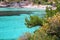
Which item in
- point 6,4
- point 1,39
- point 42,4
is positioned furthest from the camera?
point 6,4

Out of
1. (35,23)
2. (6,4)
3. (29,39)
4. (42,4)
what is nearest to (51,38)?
(29,39)

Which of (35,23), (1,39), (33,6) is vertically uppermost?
(35,23)

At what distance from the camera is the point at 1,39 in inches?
1163

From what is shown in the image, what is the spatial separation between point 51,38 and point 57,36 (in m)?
0.28

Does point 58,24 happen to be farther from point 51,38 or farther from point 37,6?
point 37,6

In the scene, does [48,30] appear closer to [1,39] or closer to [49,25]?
[49,25]

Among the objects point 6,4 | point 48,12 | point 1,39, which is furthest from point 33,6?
point 48,12

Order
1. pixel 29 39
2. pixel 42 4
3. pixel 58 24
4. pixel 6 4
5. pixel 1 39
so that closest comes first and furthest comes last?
1. pixel 58 24
2. pixel 29 39
3. pixel 1 39
4. pixel 42 4
5. pixel 6 4

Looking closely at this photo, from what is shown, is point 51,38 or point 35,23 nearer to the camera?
point 51,38

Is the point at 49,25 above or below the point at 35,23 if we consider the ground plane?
above

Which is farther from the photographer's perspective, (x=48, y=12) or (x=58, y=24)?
(x=48, y=12)

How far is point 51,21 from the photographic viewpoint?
1187cm

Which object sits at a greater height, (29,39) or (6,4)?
(29,39)

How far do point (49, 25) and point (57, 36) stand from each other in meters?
0.61
